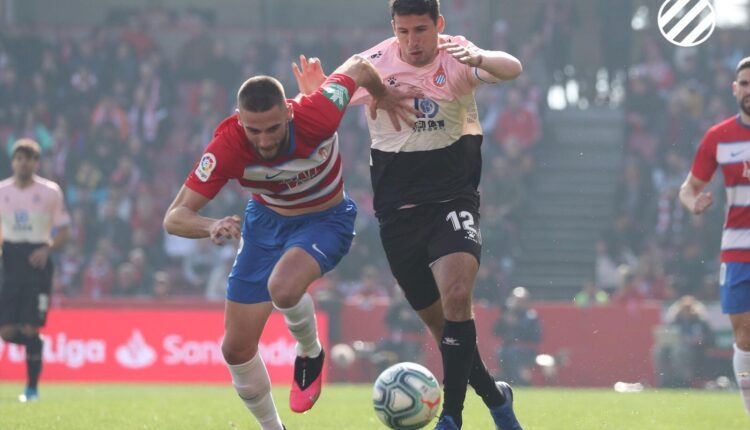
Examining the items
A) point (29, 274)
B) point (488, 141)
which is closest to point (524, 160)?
point (488, 141)

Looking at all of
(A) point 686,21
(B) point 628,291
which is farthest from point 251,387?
(B) point 628,291

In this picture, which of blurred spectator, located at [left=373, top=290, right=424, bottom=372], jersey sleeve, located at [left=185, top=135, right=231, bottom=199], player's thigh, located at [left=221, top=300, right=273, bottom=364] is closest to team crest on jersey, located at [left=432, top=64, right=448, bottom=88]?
jersey sleeve, located at [left=185, top=135, right=231, bottom=199]

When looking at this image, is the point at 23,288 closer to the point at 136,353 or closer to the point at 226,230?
the point at 136,353

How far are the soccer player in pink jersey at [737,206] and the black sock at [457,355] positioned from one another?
237 cm

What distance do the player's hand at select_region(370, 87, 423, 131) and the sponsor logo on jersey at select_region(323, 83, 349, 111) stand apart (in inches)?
14.1

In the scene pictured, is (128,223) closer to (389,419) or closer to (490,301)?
(490,301)

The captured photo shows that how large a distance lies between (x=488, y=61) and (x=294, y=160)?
1.30m

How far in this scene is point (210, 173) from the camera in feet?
24.1

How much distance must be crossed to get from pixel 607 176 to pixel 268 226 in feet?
55.7

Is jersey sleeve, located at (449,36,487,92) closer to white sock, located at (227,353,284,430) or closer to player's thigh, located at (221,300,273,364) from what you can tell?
player's thigh, located at (221,300,273,364)

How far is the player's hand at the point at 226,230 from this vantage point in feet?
21.4

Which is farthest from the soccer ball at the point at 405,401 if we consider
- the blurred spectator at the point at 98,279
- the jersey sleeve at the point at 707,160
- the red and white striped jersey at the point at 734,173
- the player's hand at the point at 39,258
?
the blurred spectator at the point at 98,279

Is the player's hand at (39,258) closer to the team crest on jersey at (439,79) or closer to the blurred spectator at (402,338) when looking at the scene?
the blurred spectator at (402,338)

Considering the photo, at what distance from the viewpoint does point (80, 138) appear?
2431cm
